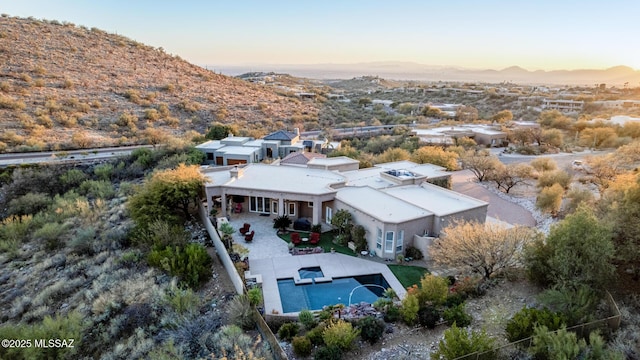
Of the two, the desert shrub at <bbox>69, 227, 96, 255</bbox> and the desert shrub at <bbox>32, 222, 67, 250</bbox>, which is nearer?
the desert shrub at <bbox>69, 227, 96, 255</bbox>

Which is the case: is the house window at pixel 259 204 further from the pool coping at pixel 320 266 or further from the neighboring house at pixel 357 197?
the pool coping at pixel 320 266

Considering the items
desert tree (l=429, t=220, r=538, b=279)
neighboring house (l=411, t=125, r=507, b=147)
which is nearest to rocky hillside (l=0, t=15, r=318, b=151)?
neighboring house (l=411, t=125, r=507, b=147)

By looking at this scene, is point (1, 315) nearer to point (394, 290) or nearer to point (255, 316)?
point (255, 316)

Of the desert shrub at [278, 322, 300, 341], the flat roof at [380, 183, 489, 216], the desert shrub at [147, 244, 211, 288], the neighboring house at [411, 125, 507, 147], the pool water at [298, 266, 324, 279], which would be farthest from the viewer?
the neighboring house at [411, 125, 507, 147]

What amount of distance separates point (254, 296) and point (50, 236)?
15.7 m

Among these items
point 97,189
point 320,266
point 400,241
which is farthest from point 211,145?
point 400,241

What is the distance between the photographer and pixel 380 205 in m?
21.2

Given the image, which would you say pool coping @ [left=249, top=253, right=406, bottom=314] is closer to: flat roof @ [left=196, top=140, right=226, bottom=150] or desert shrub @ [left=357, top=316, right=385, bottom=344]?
A: desert shrub @ [left=357, top=316, right=385, bottom=344]

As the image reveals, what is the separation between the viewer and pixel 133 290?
16.6 m

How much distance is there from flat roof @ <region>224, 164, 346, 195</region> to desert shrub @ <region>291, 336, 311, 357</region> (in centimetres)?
1046

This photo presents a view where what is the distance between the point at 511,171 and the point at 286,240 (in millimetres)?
19436

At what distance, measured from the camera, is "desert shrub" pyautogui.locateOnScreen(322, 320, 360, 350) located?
1248cm

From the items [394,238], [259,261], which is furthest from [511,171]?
[259,261]

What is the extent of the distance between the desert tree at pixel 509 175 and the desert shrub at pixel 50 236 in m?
30.1
